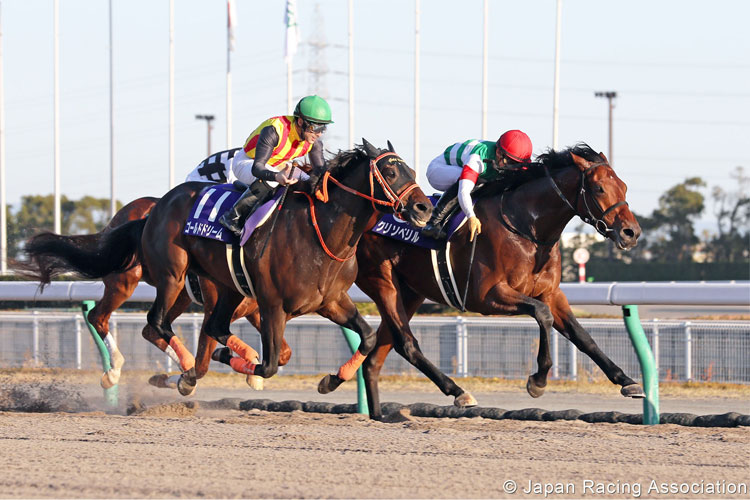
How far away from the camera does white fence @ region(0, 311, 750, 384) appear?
10102 millimetres

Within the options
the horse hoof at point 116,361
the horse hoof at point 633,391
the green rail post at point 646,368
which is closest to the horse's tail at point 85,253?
the horse hoof at point 116,361

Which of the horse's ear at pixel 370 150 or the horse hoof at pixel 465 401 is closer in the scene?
the horse's ear at pixel 370 150

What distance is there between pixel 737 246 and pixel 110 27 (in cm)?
2247

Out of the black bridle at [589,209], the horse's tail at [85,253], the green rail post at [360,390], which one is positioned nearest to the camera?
the black bridle at [589,209]

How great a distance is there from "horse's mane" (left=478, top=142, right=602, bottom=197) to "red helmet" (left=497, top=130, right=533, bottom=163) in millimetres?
76

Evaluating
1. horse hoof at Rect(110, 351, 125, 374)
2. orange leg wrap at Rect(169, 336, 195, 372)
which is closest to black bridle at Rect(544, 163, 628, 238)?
orange leg wrap at Rect(169, 336, 195, 372)

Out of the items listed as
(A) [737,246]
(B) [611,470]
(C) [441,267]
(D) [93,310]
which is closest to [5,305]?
(D) [93,310]

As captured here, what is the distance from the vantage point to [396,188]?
608 centimetres

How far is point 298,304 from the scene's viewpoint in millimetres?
6453

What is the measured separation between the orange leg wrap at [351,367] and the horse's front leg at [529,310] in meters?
0.78

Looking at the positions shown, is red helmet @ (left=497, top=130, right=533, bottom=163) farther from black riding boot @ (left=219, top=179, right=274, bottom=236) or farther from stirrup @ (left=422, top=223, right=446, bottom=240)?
black riding boot @ (left=219, top=179, right=274, bottom=236)

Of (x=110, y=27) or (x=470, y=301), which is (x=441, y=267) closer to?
(x=470, y=301)

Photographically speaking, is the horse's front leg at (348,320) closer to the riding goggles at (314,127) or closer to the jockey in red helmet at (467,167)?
the jockey in red helmet at (467,167)

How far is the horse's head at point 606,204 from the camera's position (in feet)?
20.3
